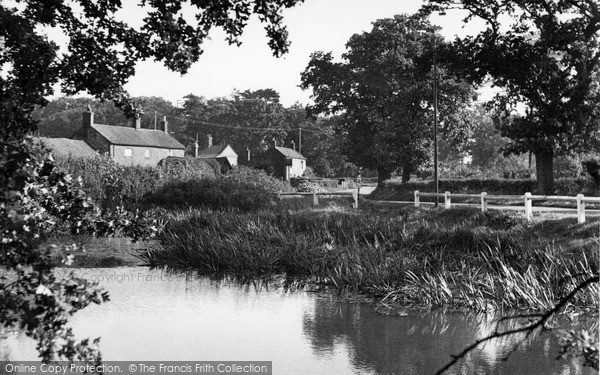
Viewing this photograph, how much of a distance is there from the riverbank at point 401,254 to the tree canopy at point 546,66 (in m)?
9.82

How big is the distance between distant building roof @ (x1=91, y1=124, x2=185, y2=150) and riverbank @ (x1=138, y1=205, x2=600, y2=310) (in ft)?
144

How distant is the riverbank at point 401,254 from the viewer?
11.7 meters

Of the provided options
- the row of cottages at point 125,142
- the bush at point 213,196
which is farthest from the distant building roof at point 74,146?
the bush at point 213,196

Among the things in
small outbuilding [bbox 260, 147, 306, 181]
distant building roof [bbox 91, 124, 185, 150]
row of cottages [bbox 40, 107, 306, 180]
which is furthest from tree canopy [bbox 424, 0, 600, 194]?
small outbuilding [bbox 260, 147, 306, 181]

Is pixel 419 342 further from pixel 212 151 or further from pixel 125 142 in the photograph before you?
pixel 212 151

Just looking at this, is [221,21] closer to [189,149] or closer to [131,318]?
[131,318]

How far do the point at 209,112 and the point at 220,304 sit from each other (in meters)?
91.3

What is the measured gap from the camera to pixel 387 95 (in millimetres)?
44312

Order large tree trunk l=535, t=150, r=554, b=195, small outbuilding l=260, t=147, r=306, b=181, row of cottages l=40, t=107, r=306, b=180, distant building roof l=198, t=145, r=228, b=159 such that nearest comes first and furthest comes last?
large tree trunk l=535, t=150, r=554, b=195 → row of cottages l=40, t=107, r=306, b=180 → small outbuilding l=260, t=147, r=306, b=181 → distant building roof l=198, t=145, r=228, b=159

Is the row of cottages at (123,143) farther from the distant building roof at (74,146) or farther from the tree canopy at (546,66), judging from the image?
the tree canopy at (546,66)

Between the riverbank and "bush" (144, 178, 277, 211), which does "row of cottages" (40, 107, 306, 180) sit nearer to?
"bush" (144, 178, 277, 211)

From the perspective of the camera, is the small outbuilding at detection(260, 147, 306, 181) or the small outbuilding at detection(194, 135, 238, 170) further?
the small outbuilding at detection(194, 135, 238, 170)

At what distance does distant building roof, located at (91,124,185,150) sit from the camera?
2421 inches

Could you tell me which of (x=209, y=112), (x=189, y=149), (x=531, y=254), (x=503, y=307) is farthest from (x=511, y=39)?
(x=209, y=112)
